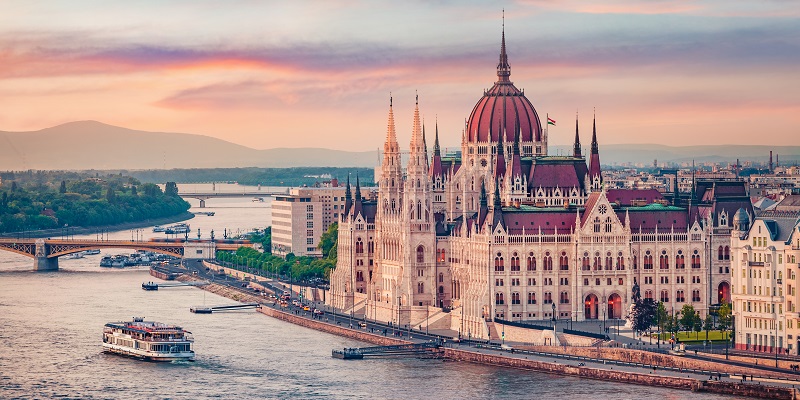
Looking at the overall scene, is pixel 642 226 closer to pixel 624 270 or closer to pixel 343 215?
pixel 624 270

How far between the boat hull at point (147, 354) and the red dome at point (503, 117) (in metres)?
44.9

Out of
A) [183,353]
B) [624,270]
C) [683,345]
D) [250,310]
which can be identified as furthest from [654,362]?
[250,310]

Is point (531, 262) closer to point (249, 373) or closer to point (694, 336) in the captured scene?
point (694, 336)

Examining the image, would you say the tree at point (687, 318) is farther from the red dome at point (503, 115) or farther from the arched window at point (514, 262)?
the red dome at point (503, 115)

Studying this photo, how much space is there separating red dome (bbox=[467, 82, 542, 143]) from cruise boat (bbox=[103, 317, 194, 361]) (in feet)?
133

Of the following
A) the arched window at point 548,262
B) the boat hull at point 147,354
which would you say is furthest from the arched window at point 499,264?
the boat hull at point 147,354

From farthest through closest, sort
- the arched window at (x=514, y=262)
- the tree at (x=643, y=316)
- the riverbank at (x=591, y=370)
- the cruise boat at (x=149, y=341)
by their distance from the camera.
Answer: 1. the arched window at (x=514, y=262)
2. the cruise boat at (x=149, y=341)
3. the tree at (x=643, y=316)
4. the riverbank at (x=591, y=370)

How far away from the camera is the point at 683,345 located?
14462cm

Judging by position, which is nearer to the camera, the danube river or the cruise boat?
the danube river

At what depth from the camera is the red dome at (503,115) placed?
189625mm

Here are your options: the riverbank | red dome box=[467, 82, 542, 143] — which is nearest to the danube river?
the riverbank

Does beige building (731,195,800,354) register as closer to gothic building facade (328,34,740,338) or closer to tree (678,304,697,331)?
tree (678,304,697,331)

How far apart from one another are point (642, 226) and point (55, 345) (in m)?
49.2

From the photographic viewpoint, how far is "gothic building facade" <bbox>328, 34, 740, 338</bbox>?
542 feet
